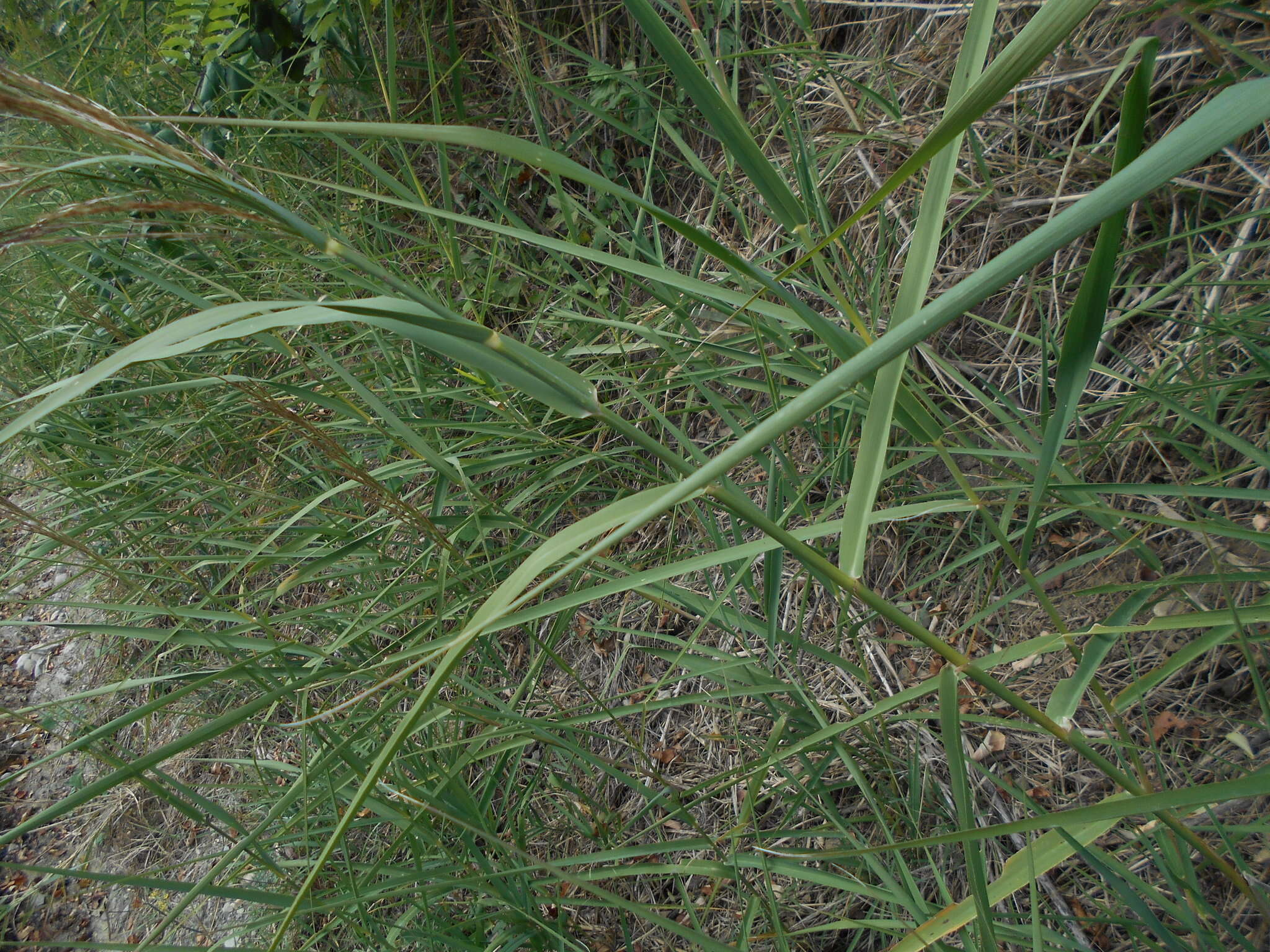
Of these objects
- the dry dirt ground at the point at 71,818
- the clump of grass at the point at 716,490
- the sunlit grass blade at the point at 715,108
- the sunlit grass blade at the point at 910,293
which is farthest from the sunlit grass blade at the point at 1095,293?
the dry dirt ground at the point at 71,818

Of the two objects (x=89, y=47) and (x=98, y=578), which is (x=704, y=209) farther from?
(x=98, y=578)

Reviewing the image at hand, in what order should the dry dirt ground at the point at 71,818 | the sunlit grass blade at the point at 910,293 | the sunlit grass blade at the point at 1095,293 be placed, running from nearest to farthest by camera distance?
the sunlit grass blade at the point at 1095,293, the sunlit grass blade at the point at 910,293, the dry dirt ground at the point at 71,818

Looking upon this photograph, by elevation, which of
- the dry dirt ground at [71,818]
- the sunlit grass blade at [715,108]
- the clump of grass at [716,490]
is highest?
the sunlit grass blade at [715,108]

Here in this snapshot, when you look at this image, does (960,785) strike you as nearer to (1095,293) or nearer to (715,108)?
(1095,293)

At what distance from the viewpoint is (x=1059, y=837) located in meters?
0.79

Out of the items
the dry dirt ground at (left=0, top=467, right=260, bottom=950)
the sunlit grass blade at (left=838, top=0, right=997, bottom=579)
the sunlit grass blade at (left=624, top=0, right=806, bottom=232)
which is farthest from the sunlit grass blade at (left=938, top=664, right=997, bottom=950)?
the dry dirt ground at (left=0, top=467, right=260, bottom=950)

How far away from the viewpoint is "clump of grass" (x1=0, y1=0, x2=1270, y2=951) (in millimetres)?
672

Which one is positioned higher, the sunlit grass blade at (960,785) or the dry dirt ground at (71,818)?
the sunlit grass blade at (960,785)

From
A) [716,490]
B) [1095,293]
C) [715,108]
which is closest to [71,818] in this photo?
[716,490]

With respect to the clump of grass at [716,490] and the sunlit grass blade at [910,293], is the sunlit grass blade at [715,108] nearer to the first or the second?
the clump of grass at [716,490]

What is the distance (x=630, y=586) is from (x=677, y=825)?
101 centimetres

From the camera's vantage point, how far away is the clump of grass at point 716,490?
0.67 metres

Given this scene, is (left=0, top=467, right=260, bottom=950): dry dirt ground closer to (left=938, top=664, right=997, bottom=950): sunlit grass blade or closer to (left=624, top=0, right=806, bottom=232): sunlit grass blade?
(left=938, top=664, right=997, bottom=950): sunlit grass blade

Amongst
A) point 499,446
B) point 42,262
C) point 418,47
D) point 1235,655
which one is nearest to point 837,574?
point 1235,655
